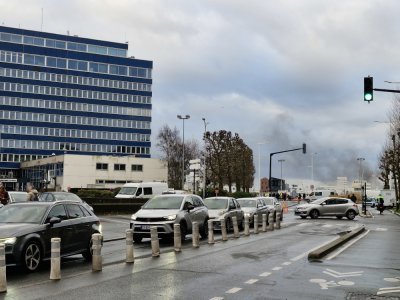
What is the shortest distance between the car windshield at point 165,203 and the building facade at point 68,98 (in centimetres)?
9793

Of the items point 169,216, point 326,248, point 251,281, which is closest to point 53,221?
point 251,281

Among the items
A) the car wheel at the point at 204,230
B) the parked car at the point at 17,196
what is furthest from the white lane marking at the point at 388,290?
the parked car at the point at 17,196

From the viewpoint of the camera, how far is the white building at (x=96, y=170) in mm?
94438

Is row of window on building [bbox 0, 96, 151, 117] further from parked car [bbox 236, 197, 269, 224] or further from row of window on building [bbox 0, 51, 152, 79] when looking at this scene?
parked car [bbox 236, 197, 269, 224]

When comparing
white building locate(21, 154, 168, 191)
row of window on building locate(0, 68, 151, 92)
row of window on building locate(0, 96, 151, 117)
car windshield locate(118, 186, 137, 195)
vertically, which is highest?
row of window on building locate(0, 68, 151, 92)

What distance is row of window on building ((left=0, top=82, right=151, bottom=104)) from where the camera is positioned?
110188mm

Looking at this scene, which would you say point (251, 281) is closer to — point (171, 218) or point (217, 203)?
point (171, 218)

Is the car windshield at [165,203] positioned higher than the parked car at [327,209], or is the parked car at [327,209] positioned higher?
the car windshield at [165,203]

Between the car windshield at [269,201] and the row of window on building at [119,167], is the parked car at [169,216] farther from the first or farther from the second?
the row of window on building at [119,167]

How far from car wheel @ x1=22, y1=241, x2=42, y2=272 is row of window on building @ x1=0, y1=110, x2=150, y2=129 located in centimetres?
10485

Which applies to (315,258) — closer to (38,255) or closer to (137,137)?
(38,255)

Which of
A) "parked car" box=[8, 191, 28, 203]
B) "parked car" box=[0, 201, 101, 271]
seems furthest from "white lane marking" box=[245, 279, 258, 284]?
"parked car" box=[8, 191, 28, 203]

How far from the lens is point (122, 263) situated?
1252 cm

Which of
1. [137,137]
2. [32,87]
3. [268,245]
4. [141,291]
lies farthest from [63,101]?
[141,291]
